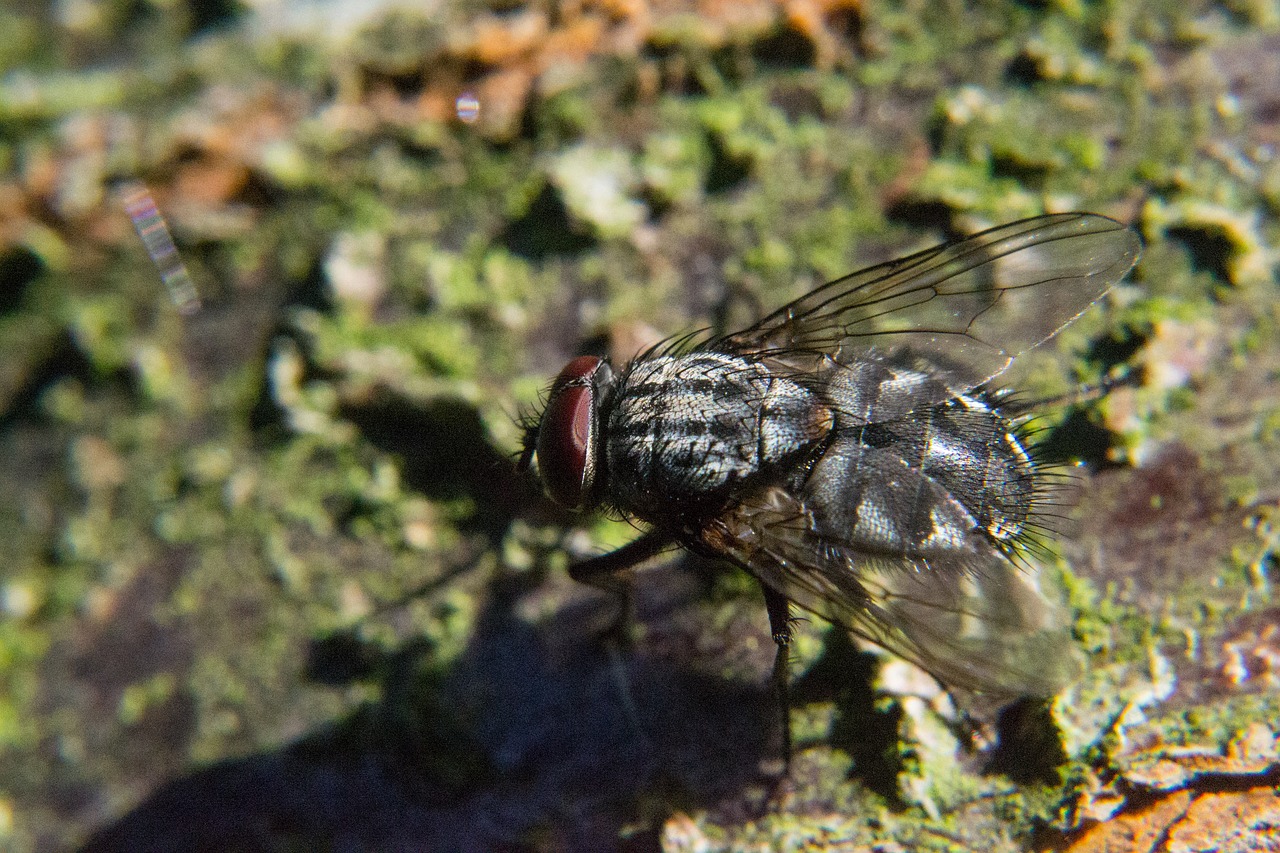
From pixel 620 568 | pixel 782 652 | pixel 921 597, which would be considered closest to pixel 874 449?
pixel 921 597

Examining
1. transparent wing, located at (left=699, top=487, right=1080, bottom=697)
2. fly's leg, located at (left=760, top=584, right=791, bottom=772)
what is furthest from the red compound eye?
fly's leg, located at (left=760, top=584, right=791, bottom=772)

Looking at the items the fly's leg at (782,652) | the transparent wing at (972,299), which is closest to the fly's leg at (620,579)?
the fly's leg at (782,652)

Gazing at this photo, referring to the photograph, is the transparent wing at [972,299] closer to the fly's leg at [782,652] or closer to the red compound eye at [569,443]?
the red compound eye at [569,443]

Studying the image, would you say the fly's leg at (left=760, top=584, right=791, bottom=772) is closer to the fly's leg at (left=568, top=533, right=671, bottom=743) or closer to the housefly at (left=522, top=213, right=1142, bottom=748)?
the housefly at (left=522, top=213, right=1142, bottom=748)

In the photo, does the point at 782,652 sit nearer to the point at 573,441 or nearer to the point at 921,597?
the point at 921,597

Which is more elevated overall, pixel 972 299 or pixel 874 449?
pixel 972 299
